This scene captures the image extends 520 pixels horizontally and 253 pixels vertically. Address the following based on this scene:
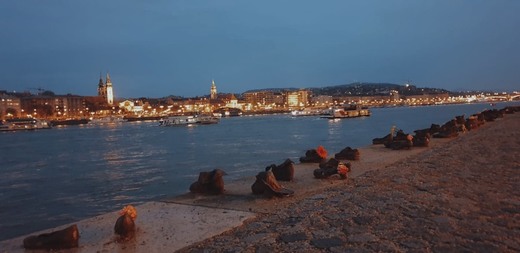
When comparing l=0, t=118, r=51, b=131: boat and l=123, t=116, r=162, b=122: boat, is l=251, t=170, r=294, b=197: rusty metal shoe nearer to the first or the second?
l=0, t=118, r=51, b=131: boat

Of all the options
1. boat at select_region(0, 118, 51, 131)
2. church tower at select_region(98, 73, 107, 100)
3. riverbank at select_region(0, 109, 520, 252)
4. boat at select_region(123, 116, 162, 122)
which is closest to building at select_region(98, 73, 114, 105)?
church tower at select_region(98, 73, 107, 100)

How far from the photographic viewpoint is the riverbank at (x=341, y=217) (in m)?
5.16

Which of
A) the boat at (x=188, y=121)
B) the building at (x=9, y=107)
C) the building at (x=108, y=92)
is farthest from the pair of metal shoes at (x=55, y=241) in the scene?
the building at (x=108, y=92)

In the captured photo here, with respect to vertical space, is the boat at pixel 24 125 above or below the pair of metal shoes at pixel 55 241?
below

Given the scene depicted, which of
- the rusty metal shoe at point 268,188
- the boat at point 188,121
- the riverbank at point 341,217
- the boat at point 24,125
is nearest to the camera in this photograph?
the riverbank at point 341,217

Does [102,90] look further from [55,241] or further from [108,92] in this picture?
[55,241]

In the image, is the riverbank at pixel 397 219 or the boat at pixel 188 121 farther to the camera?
the boat at pixel 188 121

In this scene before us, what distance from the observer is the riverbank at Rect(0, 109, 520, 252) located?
203 inches

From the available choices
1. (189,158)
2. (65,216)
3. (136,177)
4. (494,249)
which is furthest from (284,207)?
(189,158)

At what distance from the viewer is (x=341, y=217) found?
6.24m

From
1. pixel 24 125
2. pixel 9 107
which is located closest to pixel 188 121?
pixel 24 125

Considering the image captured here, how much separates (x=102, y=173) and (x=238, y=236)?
698 inches

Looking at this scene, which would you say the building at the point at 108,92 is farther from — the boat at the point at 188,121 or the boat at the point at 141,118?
the boat at the point at 188,121

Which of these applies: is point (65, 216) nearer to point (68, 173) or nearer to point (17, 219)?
point (17, 219)
